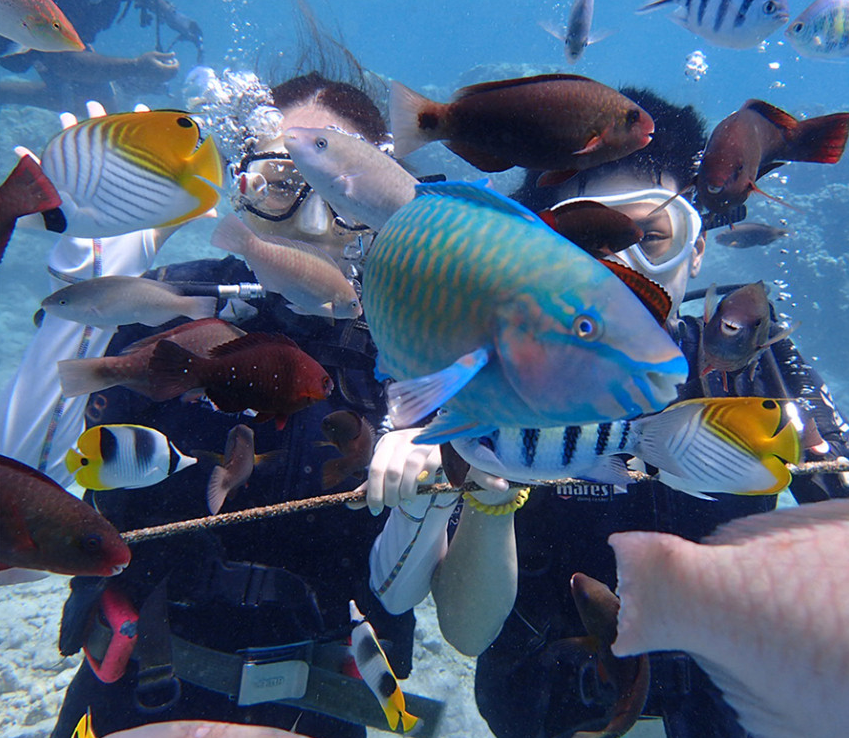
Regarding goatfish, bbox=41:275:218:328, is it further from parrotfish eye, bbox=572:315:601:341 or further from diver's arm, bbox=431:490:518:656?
diver's arm, bbox=431:490:518:656

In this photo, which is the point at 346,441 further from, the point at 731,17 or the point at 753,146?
the point at 731,17

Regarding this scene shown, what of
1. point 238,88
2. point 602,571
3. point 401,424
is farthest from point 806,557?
point 238,88

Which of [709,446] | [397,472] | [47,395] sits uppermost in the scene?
[709,446]

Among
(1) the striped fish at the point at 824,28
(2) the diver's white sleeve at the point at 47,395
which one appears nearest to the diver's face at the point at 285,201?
(2) the diver's white sleeve at the point at 47,395

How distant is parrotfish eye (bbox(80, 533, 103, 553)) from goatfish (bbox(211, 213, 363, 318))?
94 centimetres

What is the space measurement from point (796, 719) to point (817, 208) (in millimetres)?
23268

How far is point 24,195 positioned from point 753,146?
160cm

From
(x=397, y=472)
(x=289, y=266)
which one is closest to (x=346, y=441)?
(x=397, y=472)

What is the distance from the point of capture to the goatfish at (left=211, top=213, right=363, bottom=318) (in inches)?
65.7

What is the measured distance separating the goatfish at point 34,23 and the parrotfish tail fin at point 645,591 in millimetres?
2457

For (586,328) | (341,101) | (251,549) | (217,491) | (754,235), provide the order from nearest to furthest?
(586,328) → (217,491) → (251,549) → (341,101) → (754,235)

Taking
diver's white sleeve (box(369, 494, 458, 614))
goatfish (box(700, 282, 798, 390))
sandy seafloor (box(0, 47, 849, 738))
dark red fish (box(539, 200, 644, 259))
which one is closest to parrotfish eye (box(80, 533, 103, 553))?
dark red fish (box(539, 200, 644, 259))

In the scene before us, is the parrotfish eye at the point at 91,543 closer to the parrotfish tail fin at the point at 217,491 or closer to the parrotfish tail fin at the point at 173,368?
the parrotfish tail fin at the point at 173,368

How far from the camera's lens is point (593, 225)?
1001 mm
